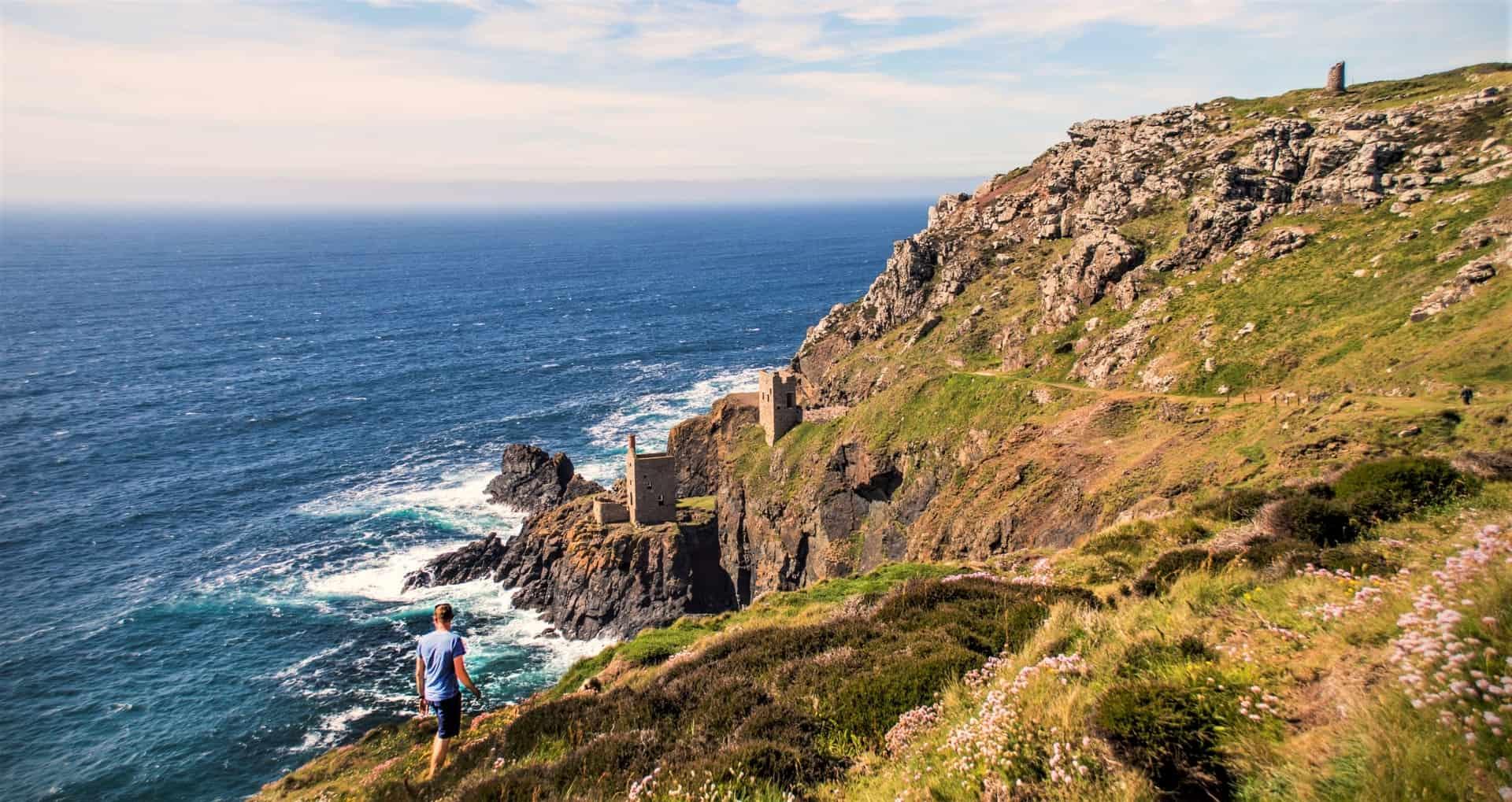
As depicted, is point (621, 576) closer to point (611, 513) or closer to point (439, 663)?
point (611, 513)

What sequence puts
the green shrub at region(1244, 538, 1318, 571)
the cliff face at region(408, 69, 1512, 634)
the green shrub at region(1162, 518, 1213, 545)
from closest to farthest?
1. the green shrub at region(1244, 538, 1318, 571)
2. the green shrub at region(1162, 518, 1213, 545)
3. the cliff face at region(408, 69, 1512, 634)

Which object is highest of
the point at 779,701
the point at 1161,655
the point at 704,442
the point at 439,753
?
the point at 1161,655

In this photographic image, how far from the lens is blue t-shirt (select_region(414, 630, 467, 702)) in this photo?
13836 millimetres

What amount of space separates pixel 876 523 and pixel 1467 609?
1718 inches

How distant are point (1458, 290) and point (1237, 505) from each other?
24.9 metres

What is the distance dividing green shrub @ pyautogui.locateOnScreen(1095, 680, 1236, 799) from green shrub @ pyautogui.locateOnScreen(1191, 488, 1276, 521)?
39.7ft

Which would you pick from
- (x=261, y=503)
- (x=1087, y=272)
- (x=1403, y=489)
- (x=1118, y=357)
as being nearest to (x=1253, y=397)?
(x=1118, y=357)

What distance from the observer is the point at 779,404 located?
207 ft

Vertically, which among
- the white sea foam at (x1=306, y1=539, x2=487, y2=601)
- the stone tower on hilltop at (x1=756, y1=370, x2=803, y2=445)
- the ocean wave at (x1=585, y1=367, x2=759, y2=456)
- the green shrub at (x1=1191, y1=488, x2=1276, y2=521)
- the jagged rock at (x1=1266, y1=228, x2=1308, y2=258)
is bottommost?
the white sea foam at (x1=306, y1=539, x2=487, y2=601)

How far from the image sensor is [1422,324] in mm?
34781

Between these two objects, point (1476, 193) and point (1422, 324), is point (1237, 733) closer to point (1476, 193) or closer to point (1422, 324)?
point (1422, 324)

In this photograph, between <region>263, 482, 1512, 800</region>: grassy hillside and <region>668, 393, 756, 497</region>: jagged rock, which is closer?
<region>263, 482, 1512, 800</region>: grassy hillside

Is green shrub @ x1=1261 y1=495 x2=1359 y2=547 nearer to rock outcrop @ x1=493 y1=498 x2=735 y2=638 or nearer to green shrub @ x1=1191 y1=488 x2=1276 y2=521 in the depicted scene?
green shrub @ x1=1191 y1=488 x2=1276 y2=521

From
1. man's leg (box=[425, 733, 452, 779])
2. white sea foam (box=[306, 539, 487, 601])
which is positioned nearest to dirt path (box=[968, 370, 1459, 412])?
man's leg (box=[425, 733, 452, 779])
